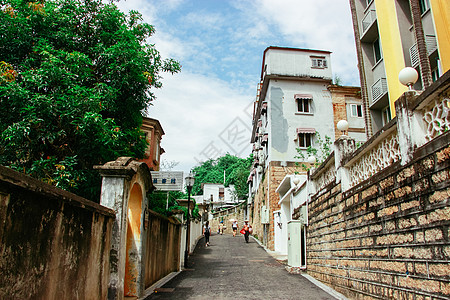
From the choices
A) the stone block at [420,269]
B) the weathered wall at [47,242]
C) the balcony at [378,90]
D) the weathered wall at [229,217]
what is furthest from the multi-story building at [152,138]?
the stone block at [420,269]

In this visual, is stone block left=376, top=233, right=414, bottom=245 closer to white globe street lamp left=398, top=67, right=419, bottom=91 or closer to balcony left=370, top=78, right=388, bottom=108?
white globe street lamp left=398, top=67, right=419, bottom=91

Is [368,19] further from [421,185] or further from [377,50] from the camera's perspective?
[421,185]

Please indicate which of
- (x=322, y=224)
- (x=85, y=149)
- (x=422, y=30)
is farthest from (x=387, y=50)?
(x=85, y=149)

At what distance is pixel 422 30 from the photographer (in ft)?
36.5

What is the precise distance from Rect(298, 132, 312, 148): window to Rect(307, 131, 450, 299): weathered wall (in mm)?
15768

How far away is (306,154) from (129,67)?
1548cm

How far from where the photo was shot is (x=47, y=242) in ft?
11.7

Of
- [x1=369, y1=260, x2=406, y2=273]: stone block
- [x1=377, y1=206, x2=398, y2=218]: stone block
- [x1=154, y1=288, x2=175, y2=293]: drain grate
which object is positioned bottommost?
[x1=154, y1=288, x2=175, y2=293]: drain grate

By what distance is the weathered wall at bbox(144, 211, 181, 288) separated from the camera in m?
8.34

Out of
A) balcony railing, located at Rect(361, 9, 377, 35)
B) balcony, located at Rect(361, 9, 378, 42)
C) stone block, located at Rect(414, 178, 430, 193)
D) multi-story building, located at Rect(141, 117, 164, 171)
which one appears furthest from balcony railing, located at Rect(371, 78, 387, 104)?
multi-story building, located at Rect(141, 117, 164, 171)

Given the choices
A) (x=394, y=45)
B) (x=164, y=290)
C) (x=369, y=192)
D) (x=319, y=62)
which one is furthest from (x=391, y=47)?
(x=319, y=62)

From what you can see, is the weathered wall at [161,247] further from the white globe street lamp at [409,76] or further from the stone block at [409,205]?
the white globe street lamp at [409,76]

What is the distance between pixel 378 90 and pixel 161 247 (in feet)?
36.1

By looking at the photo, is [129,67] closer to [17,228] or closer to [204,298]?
[204,298]
